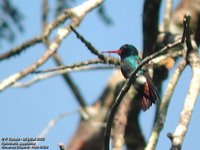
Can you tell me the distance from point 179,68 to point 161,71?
68 cm

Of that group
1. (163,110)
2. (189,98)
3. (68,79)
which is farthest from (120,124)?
(68,79)

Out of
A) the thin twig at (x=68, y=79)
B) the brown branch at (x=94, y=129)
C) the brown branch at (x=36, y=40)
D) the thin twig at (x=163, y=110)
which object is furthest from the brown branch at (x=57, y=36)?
the thin twig at (x=68, y=79)

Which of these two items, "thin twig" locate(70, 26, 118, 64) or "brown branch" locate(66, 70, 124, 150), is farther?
"brown branch" locate(66, 70, 124, 150)

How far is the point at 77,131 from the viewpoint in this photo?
7133mm

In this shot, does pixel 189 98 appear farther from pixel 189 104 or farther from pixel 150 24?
pixel 150 24

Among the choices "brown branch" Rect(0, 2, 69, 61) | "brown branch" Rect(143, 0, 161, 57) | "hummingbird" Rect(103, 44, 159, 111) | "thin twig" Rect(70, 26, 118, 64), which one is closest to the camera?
"thin twig" Rect(70, 26, 118, 64)

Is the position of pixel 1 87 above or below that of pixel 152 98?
above

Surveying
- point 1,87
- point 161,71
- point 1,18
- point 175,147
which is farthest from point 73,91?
point 175,147

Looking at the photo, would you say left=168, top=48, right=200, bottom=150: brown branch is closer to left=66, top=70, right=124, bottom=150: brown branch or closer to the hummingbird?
the hummingbird

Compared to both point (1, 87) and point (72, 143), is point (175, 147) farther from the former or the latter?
point (72, 143)

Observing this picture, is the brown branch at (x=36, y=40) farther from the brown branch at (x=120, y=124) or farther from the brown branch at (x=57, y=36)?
the brown branch at (x=120, y=124)

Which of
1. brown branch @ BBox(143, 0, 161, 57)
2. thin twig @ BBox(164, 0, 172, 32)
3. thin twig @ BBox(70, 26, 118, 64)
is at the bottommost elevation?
thin twig @ BBox(70, 26, 118, 64)

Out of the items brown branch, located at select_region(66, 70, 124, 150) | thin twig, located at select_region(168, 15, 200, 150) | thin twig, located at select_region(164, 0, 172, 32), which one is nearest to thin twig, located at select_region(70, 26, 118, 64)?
Result: thin twig, located at select_region(168, 15, 200, 150)

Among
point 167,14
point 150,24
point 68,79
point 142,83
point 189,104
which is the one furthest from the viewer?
point 68,79
